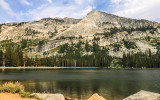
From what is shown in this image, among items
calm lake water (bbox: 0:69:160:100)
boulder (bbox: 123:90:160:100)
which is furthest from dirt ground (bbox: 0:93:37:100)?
boulder (bbox: 123:90:160:100)

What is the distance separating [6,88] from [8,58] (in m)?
172

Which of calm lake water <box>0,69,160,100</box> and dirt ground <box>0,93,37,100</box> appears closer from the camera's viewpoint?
dirt ground <box>0,93,37,100</box>

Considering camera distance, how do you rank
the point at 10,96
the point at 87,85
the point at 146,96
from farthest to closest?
the point at 87,85, the point at 146,96, the point at 10,96

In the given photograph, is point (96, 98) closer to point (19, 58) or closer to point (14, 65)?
point (14, 65)

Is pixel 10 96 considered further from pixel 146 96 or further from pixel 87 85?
pixel 87 85

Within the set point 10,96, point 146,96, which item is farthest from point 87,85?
point 10,96

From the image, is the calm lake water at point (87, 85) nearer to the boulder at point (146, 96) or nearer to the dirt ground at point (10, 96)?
the boulder at point (146, 96)

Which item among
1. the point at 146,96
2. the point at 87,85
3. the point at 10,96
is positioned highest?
the point at 10,96

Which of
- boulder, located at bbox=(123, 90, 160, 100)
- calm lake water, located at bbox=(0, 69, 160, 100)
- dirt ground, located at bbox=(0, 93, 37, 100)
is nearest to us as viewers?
dirt ground, located at bbox=(0, 93, 37, 100)

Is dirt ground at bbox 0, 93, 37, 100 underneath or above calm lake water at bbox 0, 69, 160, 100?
above

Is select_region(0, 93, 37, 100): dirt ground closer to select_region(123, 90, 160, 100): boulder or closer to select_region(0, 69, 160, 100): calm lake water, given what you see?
select_region(0, 69, 160, 100): calm lake water

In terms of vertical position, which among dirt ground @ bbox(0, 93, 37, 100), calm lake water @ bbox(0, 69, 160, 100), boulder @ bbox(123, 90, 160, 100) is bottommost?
calm lake water @ bbox(0, 69, 160, 100)

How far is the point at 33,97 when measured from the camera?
64.2 feet

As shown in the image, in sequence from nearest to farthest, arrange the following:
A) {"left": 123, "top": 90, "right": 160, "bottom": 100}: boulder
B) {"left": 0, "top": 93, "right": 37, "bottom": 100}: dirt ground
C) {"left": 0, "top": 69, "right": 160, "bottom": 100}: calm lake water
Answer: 1. {"left": 0, "top": 93, "right": 37, "bottom": 100}: dirt ground
2. {"left": 123, "top": 90, "right": 160, "bottom": 100}: boulder
3. {"left": 0, "top": 69, "right": 160, "bottom": 100}: calm lake water
